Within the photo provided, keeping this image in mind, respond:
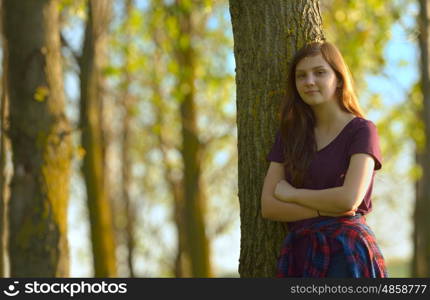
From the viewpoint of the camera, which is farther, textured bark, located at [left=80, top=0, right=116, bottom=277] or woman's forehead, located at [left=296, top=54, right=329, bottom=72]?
textured bark, located at [left=80, top=0, right=116, bottom=277]

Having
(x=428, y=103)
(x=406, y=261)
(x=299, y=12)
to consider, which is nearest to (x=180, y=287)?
(x=299, y=12)

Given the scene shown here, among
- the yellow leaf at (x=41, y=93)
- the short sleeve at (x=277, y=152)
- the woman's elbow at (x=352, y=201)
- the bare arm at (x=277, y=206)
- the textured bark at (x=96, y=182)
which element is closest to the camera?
the woman's elbow at (x=352, y=201)

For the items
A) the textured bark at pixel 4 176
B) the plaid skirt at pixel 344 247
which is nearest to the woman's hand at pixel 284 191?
the plaid skirt at pixel 344 247

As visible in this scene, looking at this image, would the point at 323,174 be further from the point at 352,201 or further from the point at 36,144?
the point at 36,144

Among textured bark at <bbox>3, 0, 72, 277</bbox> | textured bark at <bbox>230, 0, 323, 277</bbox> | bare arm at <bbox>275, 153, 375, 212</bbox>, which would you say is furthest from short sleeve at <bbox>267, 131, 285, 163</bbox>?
textured bark at <bbox>3, 0, 72, 277</bbox>

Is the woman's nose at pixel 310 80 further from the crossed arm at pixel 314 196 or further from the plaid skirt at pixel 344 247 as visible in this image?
the plaid skirt at pixel 344 247

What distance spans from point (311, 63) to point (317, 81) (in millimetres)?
134

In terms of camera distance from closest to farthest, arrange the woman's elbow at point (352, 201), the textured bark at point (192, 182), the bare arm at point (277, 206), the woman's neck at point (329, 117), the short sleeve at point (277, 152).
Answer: the woman's elbow at point (352, 201) → the bare arm at point (277, 206) → the woman's neck at point (329, 117) → the short sleeve at point (277, 152) → the textured bark at point (192, 182)

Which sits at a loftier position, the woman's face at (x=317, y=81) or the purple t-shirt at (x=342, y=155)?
the woman's face at (x=317, y=81)

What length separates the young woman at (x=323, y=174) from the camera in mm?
4922

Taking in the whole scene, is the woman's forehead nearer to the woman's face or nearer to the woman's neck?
the woman's face

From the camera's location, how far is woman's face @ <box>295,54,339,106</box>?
522 cm

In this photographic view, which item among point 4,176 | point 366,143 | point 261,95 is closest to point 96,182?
point 4,176

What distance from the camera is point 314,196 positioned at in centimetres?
496
